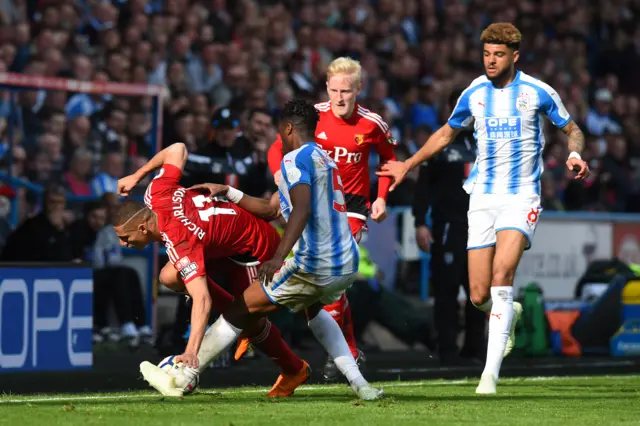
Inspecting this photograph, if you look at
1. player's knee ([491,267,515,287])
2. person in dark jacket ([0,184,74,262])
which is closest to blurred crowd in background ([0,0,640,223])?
person in dark jacket ([0,184,74,262])

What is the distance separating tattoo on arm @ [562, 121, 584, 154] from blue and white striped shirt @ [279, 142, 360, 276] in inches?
73.7

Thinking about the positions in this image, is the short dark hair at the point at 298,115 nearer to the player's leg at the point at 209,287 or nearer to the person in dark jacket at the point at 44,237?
the player's leg at the point at 209,287

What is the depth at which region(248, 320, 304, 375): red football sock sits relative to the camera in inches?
346

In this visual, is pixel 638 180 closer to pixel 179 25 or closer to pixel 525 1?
pixel 525 1

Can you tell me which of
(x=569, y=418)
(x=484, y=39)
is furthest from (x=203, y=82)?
(x=569, y=418)

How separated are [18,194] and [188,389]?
707 centimetres

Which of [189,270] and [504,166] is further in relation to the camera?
[504,166]

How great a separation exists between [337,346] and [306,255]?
0.69m

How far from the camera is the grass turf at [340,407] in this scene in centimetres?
722

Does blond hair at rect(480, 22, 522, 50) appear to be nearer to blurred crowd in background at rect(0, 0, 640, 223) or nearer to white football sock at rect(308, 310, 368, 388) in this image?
white football sock at rect(308, 310, 368, 388)

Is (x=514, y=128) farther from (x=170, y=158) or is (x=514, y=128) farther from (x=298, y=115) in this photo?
(x=170, y=158)

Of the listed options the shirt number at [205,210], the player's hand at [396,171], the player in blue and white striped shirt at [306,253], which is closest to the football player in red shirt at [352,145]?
the player's hand at [396,171]

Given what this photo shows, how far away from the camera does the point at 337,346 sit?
8.45 meters

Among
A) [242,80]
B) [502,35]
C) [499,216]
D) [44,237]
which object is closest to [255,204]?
[499,216]
